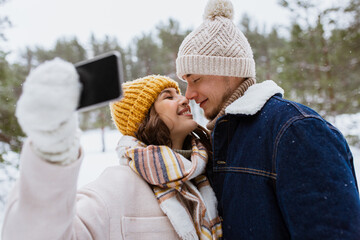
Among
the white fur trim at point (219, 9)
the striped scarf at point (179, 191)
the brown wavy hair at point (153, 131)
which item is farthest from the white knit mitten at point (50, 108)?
the white fur trim at point (219, 9)

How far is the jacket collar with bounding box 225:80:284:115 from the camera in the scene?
56.4 inches

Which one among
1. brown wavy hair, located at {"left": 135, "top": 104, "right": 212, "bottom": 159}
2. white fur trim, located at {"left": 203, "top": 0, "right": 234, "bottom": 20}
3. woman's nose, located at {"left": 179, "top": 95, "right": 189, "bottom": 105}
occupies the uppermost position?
white fur trim, located at {"left": 203, "top": 0, "right": 234, "bottom": 20}

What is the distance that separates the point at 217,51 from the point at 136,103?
0.72m

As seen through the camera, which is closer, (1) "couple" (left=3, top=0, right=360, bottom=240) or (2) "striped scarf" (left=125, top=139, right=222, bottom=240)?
(1) "couple" (left=3, top=0, right=360, bottom=240)

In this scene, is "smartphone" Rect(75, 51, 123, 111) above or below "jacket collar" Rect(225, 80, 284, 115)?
above

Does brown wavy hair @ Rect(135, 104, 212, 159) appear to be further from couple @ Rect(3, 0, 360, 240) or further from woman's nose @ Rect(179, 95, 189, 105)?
woman's nose @ Rect(179, 95, 189, 105)

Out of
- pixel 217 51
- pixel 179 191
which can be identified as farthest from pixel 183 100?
pixel 179 191

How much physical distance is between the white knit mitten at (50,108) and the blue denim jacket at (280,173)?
3.08 ft

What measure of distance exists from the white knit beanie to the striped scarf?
27.2 inches

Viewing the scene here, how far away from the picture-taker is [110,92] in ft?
2.56

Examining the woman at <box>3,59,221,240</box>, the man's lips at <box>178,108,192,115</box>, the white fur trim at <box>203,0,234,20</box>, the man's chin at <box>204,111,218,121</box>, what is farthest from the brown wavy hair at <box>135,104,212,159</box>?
the white fur trim at <box>203,0,234,20</box>

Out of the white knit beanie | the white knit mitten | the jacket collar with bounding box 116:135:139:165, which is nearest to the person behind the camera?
the white knit mitten

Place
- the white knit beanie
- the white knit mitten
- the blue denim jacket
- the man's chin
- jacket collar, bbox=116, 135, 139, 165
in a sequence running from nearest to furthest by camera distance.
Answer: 1. the white knit mitten
2. the blue denim jacket
3. jacket collar, bbox=116, 135, 139, 165
4. the white knit beanie
5. the man's chin

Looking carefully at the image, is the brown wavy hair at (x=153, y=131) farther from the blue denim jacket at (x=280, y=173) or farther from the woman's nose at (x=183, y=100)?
the blue denim jacket at (x=280, y=173)
